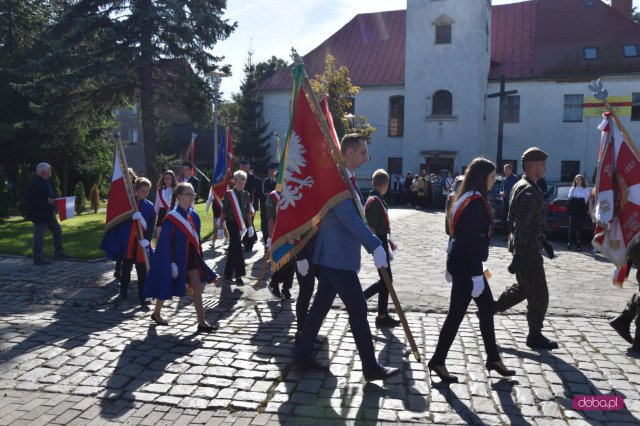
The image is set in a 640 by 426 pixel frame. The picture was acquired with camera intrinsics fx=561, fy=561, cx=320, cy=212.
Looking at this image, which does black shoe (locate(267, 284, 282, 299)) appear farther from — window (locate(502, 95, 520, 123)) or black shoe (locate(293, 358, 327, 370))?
window (locate(502, 95, 520, 123))

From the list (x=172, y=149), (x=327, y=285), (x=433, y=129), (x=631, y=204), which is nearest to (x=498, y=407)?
(x=327, y=285)

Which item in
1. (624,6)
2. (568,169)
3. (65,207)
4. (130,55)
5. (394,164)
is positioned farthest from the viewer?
(394,164)

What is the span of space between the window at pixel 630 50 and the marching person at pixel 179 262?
3559 centimetres

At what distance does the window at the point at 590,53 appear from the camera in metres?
35.0

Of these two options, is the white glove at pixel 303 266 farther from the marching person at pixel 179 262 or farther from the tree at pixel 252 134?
the tree at pixel 252 134

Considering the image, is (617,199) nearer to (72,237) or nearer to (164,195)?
(164,195)

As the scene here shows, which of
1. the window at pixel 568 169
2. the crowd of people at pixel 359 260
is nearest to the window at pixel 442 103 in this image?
the window at pixel 568 169

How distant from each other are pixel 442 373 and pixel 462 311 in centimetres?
56

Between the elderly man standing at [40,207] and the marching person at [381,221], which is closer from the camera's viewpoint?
the marching person at [381,221]

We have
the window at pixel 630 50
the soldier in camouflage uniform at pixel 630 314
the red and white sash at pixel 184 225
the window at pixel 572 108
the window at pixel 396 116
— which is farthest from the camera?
the window at pixel 396 116

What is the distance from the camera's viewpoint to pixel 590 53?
35.2 meters

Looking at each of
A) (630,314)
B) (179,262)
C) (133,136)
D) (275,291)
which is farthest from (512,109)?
(133,136)

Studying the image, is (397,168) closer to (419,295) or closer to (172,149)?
(172,149)

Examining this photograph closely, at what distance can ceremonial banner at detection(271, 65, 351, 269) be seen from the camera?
4887 millimetres
